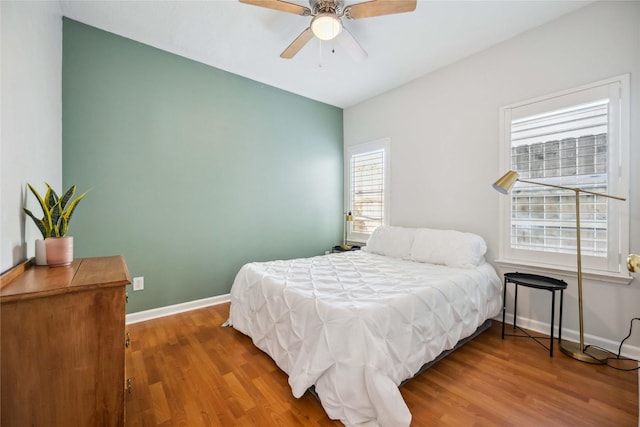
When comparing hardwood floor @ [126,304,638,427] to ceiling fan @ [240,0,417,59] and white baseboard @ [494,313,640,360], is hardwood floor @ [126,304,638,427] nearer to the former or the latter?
white baseboard @ [494,313,640,360]

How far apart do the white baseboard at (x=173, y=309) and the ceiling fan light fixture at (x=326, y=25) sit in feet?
9.70

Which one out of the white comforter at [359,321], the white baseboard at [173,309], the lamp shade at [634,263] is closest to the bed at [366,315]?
the white comforter at [359,321]

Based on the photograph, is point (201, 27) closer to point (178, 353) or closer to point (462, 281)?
point (178, 353)

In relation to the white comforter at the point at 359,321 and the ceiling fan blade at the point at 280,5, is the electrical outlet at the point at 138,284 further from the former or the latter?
the ceiling fan blade at the point at 280,5

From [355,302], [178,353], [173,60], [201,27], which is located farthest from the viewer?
[173,60]

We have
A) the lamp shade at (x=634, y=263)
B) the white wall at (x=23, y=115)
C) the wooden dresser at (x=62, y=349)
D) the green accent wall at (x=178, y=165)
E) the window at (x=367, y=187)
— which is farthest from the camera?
the window at (x=367, y=187)

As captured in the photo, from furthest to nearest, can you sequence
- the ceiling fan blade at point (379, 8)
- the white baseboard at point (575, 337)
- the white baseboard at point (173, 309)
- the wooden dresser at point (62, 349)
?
the white baseboard at point (173, 309), the white baseboard at point (575, 337), the ceiling fan blade at point (379, 8), the wooden dresser at point (62, 349)

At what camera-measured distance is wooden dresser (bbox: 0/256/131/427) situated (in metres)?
0.91

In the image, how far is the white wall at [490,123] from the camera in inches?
81.4

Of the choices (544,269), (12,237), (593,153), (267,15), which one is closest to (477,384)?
(544,269)

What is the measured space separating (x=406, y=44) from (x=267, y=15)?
140 centimetres

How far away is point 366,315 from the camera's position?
4.82 ft

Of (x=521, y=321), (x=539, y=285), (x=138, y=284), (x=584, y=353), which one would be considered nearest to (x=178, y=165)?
(x=138, y=284)

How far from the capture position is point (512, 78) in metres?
2.62
